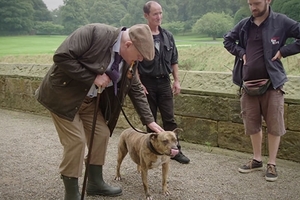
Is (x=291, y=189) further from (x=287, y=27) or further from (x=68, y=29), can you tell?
(x=68, y=29)

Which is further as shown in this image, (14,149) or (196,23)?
(196,23)

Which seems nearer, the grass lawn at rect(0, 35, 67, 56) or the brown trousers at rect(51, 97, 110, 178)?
the brown trousers at rect(51, 97, 110, 178)

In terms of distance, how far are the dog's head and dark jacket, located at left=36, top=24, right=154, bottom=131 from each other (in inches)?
22.0

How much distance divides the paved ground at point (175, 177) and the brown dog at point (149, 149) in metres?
0.31

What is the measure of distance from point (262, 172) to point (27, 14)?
5.96m

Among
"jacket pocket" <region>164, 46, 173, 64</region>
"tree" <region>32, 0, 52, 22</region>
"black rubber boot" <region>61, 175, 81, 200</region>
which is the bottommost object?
"black rubber boot" <region>61, 175, 81, 200</region>

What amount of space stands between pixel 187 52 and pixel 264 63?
2.14 m

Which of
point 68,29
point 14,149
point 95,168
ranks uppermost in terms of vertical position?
point 68,29

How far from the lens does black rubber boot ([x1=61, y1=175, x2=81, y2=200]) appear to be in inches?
133

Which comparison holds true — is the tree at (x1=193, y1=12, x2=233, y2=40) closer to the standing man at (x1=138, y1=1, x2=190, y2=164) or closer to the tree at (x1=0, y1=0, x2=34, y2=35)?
the standing man at (x1=138, y1=1, x2=190, y2=164)

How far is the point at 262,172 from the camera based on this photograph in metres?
4.52

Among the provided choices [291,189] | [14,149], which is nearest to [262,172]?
[291,189]

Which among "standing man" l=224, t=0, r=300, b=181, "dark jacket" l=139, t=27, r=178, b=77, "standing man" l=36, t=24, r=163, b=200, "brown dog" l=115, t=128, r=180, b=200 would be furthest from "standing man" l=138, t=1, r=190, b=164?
"standing man" l=36, t=24, r=163, b=200

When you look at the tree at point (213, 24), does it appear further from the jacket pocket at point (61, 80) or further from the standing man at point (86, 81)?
the jacket pocket at point (61, 80)
